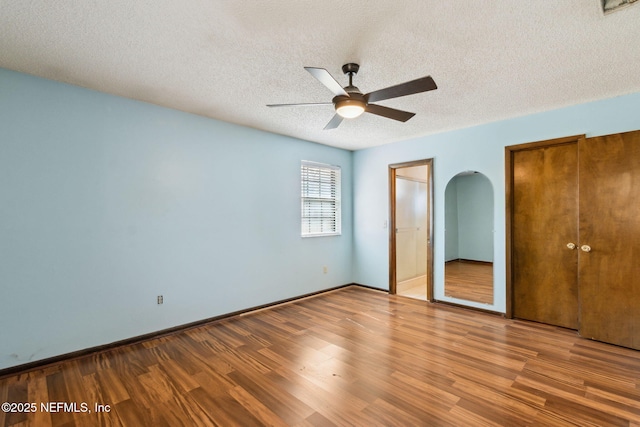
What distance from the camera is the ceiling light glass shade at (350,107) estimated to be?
215 centimetres

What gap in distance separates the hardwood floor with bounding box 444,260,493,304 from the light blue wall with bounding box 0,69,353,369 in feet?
8.43

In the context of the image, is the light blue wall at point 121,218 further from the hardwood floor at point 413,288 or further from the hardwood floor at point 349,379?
the hardwood floor at point 413,288

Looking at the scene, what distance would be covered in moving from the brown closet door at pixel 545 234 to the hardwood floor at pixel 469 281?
1.77 ft

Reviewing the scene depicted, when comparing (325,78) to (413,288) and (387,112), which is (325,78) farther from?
(413,288)

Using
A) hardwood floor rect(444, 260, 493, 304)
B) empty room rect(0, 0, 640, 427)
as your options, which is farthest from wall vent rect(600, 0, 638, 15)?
hardwood floor rect(444, 260, 493, 304)

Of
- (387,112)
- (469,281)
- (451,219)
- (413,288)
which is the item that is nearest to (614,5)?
(387,112)

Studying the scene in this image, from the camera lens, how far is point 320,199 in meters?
4.94

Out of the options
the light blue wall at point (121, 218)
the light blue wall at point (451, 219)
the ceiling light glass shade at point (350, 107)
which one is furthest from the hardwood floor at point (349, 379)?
the ceiling light glass shade at point (350, 107)

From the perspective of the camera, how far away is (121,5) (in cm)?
167

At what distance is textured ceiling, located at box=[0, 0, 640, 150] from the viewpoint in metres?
1.72

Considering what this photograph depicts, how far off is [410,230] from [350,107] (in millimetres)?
3794

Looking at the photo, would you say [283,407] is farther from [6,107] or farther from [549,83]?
[549,83]

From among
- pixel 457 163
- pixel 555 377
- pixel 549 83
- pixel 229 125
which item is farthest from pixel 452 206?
pixel 229 125

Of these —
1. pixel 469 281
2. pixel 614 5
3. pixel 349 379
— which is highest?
pixel 614 5
